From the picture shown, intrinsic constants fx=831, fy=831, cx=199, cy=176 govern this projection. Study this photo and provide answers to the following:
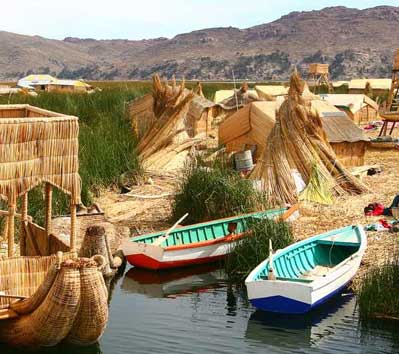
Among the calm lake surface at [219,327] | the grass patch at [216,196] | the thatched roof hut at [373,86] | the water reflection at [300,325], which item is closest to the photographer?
the calm lake surface at [219,327]

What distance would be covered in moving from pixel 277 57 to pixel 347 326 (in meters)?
142

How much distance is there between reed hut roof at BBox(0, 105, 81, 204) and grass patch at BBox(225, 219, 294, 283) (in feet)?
11.2

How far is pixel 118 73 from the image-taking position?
171 metres

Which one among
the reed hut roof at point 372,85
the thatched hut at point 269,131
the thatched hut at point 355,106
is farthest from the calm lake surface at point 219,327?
the reed hut roof at point 372,85

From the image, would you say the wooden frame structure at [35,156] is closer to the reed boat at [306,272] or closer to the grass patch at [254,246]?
the reed boat at [306,272]

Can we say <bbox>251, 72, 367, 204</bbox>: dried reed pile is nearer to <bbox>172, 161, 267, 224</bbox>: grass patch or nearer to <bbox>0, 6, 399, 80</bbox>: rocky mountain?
<bbox>172, 161, 267, 224</bbox>: grass patch

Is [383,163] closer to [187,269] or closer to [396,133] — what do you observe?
[396,133]

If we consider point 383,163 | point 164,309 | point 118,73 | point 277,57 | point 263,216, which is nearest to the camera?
point 164,309

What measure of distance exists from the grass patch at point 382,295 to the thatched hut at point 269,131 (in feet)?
29.3

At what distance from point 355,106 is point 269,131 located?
13.8 meters

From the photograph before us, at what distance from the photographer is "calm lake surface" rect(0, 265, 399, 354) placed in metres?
A: 9.48

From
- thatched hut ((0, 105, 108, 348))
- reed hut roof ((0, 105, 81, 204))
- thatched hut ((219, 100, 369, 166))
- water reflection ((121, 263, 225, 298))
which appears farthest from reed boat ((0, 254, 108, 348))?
thatched hut ((219, 100, 369, 166))

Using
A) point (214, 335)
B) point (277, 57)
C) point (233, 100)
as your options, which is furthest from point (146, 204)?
point (277, 57)

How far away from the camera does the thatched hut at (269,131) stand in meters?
19.5
